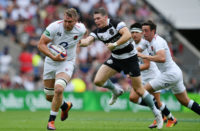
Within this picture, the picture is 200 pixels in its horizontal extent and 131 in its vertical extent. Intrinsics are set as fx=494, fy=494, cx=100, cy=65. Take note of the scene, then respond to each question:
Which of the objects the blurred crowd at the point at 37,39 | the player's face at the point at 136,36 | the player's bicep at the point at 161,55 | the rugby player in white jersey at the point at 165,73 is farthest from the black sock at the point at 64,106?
the blurred crowd at the point at 37,39

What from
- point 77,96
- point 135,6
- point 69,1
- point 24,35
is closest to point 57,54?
point 77,96

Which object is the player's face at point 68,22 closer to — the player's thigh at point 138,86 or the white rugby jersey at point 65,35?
the white rugby jersey at point 65,35

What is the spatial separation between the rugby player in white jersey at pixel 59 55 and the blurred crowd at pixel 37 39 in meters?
→ 9.73

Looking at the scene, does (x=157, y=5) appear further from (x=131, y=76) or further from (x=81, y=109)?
(x=131, y=76)

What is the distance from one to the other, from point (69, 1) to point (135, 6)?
176 inches

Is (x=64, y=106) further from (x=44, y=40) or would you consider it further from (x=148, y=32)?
(x=148, y=32)

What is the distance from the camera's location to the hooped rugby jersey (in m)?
12.1

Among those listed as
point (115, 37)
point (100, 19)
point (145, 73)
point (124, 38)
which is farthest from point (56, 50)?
point (145, 73)

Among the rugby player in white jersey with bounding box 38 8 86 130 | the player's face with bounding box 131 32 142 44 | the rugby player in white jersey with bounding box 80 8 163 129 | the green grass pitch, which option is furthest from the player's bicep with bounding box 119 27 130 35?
the player's face with bounding box 131 32 142 44

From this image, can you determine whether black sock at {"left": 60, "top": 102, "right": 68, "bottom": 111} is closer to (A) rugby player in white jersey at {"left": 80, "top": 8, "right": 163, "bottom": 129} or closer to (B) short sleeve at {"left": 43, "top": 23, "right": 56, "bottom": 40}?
(A) rugby player in white jersey at {"left": 80, "top": 8, "right": 163, "bottom": 129}

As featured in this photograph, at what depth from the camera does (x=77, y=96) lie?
22.2m

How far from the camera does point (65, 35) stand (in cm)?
1209

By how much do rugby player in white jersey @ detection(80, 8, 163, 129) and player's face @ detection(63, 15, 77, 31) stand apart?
57cm

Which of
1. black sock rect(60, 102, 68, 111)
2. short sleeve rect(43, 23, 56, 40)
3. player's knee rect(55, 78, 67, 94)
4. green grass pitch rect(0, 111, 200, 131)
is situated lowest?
green grass pitch rect(0, 111, 200, 131)
